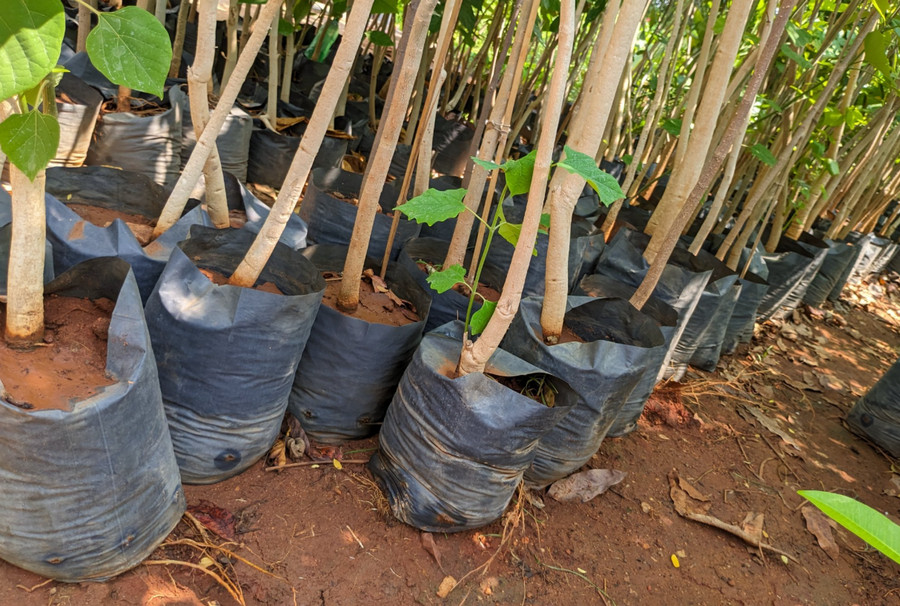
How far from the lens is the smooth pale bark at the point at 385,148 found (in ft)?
4.83

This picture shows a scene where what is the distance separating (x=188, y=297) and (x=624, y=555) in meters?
1.40

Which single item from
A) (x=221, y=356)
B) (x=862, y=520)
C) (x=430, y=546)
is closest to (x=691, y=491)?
(x=430, y=546)

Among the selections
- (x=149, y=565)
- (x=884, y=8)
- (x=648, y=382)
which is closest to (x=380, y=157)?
(x=149, y=565)

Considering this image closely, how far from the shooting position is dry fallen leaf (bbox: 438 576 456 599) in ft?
4.81

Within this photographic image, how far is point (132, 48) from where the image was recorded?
2.57ft

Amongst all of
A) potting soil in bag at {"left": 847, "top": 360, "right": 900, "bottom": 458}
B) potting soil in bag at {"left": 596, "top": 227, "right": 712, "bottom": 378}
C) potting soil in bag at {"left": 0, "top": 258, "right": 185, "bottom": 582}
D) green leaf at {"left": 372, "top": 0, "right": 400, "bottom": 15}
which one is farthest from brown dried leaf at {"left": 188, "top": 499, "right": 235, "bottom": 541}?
potting soil in bag at {"left": 847, "top": 360, "right": 900, "bottom": 458}

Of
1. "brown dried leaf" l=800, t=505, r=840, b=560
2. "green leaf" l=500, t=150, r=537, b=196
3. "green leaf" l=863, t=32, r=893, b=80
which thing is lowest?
"brown dried leaf" l=800, t=505, r=840, b=560

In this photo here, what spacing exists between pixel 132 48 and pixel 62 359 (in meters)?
0.67

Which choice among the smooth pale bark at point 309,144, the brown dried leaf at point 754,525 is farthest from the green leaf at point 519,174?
the brown dried leaf at point 754,525

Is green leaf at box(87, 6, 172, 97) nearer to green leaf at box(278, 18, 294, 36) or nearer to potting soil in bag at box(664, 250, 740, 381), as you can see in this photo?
green leaf at box(278, 18, 294, 36)

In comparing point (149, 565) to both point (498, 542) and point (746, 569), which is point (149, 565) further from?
point (746, 569)

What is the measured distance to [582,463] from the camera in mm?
1896

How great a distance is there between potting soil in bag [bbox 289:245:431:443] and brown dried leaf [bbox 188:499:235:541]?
1.12ft

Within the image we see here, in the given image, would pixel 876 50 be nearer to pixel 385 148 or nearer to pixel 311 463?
pixel 385 148
